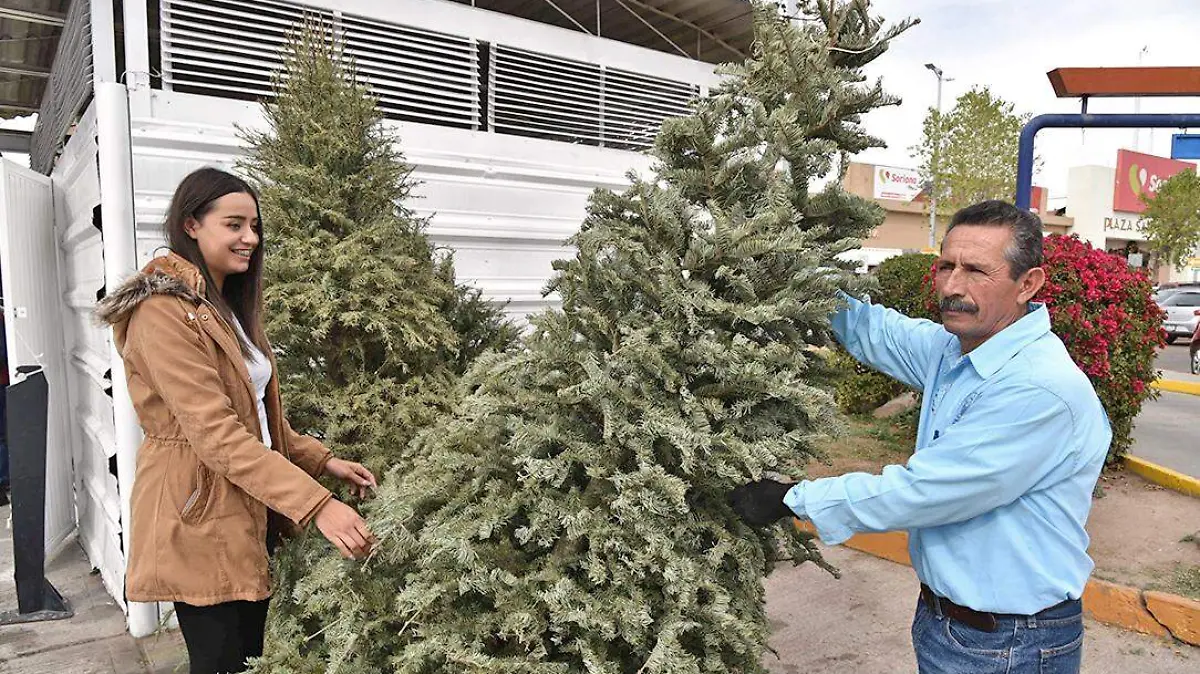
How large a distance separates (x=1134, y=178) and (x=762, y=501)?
46.3 m

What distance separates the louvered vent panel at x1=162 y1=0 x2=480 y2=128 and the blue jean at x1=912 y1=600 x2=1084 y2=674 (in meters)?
3.98

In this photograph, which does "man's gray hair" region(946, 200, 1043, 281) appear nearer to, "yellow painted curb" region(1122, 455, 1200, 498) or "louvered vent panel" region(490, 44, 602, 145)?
"louvered vent panel" region(490, 44, 602, 145)

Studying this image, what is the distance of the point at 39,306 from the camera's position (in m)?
4.66

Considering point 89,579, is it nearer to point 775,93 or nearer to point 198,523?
point 198,523

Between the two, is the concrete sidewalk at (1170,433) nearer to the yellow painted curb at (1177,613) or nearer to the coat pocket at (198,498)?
the yellow painted curb at (1177,613)

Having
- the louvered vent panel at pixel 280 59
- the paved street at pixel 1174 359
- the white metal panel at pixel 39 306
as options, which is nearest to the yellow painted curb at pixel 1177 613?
the louvered vent panel at pixel 280 59

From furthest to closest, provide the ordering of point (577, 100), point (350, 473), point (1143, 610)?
point (577, 100), point (1143, 610), point (350, 473)

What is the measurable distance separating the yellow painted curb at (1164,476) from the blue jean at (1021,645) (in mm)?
4918

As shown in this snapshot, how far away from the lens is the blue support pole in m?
5.88

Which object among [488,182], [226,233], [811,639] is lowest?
[811,639]

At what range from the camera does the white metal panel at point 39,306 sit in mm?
4152

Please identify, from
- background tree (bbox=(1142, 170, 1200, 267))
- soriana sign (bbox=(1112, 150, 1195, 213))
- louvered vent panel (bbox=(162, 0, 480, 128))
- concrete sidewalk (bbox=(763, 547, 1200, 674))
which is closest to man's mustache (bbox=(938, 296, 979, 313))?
concrete sidewalk (bbox=(763, 547, 1200, 674))

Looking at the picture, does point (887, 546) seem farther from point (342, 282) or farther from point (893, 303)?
point (342, 282)

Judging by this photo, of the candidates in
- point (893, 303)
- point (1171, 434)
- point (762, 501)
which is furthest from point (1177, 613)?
point (1171, 434)
